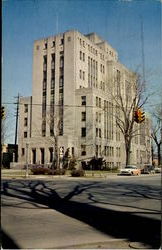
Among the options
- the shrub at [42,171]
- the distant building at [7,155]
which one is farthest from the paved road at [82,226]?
the shrub at [42,171]

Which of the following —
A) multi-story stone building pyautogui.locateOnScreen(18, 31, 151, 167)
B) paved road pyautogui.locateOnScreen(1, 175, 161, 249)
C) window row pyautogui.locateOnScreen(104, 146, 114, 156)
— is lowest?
paved road pyautogui.locateOnScreen(1, 175, 161, 249)

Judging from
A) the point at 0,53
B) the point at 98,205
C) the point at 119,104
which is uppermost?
the point at 119,104

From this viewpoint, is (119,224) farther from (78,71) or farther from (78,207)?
(78,71)

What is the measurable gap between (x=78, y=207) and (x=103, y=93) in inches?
1254

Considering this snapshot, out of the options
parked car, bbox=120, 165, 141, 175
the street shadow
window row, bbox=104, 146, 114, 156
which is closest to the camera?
Answer: the street shadow

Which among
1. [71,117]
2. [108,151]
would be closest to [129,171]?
[71,117]

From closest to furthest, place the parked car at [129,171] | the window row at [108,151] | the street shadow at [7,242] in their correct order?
the street shadow at [7,242]
the parked car at [129,171]
the window row at [108,151]

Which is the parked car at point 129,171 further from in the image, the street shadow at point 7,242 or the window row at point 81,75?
the street shadow at point 7,242

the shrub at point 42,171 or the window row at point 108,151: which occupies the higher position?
the window row at point 108,151

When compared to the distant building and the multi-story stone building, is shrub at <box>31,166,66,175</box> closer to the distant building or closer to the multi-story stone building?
the multi-story stone building

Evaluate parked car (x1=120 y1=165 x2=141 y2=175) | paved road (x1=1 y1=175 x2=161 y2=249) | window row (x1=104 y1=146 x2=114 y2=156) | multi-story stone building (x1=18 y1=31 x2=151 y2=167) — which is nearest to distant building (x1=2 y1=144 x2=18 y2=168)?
paved road (x1=1 y1=175 x2=161 y2=249)

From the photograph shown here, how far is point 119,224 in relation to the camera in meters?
6.05

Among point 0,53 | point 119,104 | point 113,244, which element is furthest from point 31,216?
point 119,104

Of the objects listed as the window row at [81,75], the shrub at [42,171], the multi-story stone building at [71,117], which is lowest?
the shrub at [42,171]
